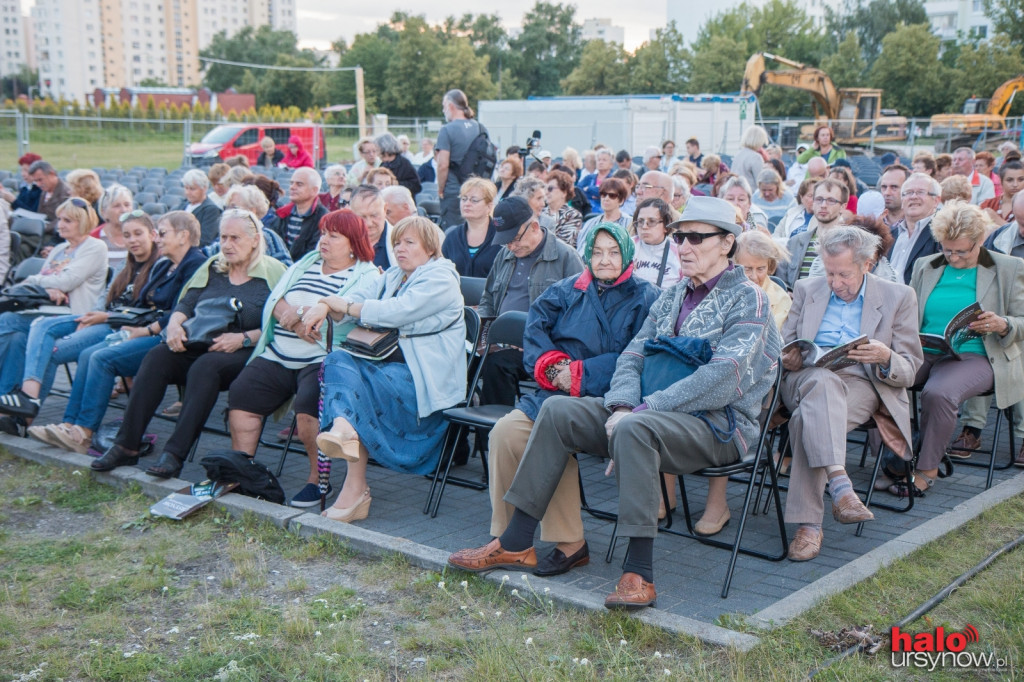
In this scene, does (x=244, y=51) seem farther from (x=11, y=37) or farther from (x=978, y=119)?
(x=978, y=119)

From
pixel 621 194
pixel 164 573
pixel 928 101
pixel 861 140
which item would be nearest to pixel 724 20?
pixel 928 101

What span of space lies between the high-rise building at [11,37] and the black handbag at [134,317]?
165764 millimetres

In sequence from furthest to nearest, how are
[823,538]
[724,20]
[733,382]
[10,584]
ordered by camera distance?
[724,20] < [823,538] < [10,584] < [733,382]

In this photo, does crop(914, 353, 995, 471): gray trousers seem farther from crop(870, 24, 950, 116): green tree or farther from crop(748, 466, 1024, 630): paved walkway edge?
crop(870, 24, 950, 116): green tree

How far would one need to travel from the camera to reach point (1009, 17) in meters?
46.1

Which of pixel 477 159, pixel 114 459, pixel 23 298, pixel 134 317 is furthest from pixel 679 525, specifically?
pixel 477 159

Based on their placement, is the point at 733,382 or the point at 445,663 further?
the point at 733,382

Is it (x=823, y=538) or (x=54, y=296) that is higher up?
(x=54, y=296)

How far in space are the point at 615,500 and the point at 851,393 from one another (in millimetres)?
1385

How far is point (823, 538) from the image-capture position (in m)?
4.66

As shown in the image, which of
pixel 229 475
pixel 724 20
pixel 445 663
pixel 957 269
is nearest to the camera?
pixel 445 663

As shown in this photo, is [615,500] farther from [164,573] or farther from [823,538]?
[164,573]

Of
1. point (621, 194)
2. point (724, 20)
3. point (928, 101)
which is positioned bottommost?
point (621, 194)

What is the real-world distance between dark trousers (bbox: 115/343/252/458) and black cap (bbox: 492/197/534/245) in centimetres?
172
